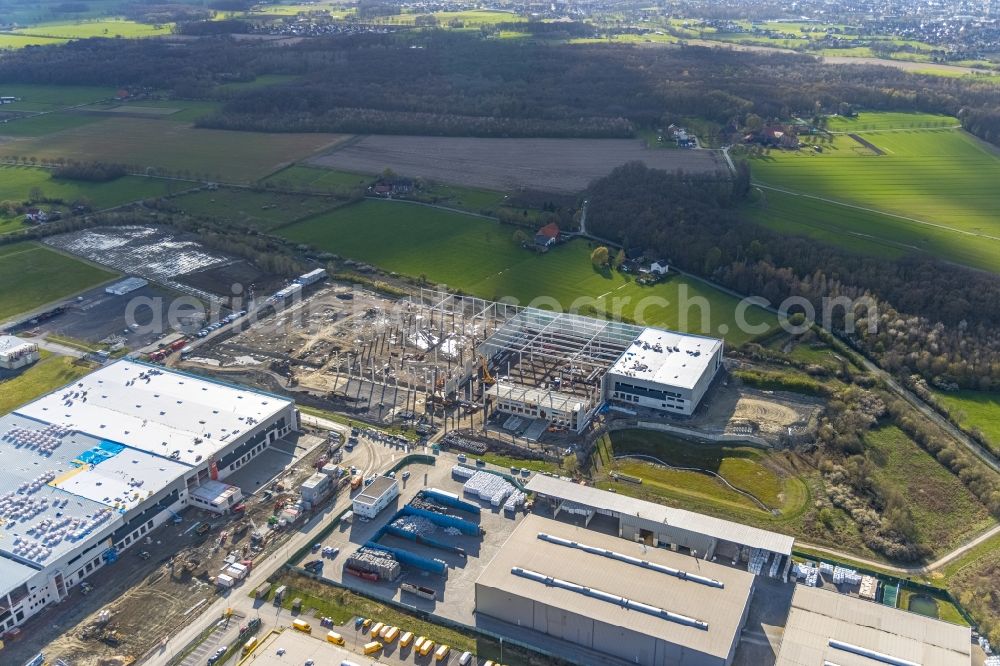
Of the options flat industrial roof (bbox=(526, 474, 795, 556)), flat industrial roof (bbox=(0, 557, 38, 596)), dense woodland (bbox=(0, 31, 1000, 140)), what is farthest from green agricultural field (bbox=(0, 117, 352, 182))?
flat industrial roof (bbox=(526, 474, 795, 556))

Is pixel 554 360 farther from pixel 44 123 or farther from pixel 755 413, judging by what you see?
pixel 44 123

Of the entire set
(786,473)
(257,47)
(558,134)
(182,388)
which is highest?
(257,47)

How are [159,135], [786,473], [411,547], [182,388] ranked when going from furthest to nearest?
[159,135] < [182,388] < [786,473] < [411,547]

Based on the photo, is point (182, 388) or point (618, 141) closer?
point (182, 388)

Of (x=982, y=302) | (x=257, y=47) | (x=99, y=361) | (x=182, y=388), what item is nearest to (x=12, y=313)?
(x=99, y=361)

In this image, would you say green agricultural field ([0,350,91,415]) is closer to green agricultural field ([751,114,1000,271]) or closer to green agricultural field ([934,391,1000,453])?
green agricultural field ([934,391,1000,453])

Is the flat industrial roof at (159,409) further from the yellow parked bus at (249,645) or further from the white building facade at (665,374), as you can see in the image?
the white building facade at (665,374)

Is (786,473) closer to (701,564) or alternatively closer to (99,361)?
(701,564)
